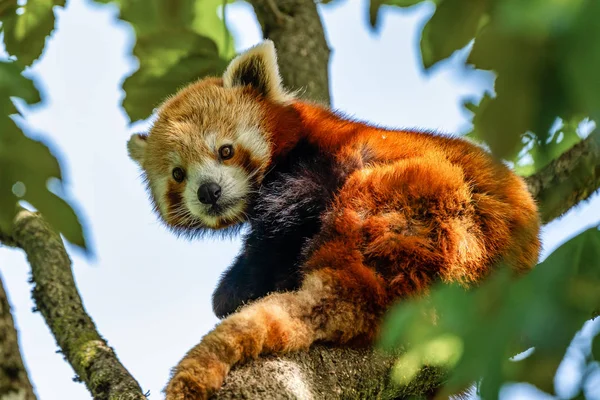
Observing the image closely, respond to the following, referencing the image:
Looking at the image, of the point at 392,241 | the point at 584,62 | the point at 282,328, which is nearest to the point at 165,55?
the point at 392,241

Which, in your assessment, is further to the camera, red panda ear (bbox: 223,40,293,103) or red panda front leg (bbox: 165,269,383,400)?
red panda ear (bbox: 223,40,293,103)

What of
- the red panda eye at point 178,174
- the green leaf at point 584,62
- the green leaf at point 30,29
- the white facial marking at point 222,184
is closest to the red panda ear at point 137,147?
the red panda eye at point 178,174

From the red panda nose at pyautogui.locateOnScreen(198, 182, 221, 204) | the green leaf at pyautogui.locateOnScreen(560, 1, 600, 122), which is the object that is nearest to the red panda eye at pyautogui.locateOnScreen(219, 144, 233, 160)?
the red panda nose at pyautogui.locateOnScreen(198, 182, 221, 204)

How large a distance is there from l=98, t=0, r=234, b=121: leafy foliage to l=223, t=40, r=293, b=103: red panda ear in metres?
0.25

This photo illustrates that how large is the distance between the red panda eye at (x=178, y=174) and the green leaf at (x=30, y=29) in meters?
1.08

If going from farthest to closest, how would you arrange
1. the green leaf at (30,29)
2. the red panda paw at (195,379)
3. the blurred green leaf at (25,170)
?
the green leaf at (30,29) → the red panda paw at (195,379) → the blurred green leaf at (25,170)

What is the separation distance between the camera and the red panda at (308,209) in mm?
2795

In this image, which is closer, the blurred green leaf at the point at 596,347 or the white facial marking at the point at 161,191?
the blurred green leaf at the point at 596,347

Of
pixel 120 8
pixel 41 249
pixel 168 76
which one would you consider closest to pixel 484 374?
pixel 41 249

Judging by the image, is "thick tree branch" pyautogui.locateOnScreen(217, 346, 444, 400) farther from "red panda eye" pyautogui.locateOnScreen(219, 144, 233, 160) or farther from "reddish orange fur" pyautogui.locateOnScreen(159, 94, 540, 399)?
"red panda eye" pyautogui.locateOnScreen(219, 144, 233, 160)

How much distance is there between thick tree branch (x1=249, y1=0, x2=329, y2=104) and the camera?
4805mm

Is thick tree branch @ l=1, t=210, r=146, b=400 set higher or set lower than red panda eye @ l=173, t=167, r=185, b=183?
lower

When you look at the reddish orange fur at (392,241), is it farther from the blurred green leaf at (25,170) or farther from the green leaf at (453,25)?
the green leaf at (453,25)

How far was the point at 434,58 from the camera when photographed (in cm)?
150
